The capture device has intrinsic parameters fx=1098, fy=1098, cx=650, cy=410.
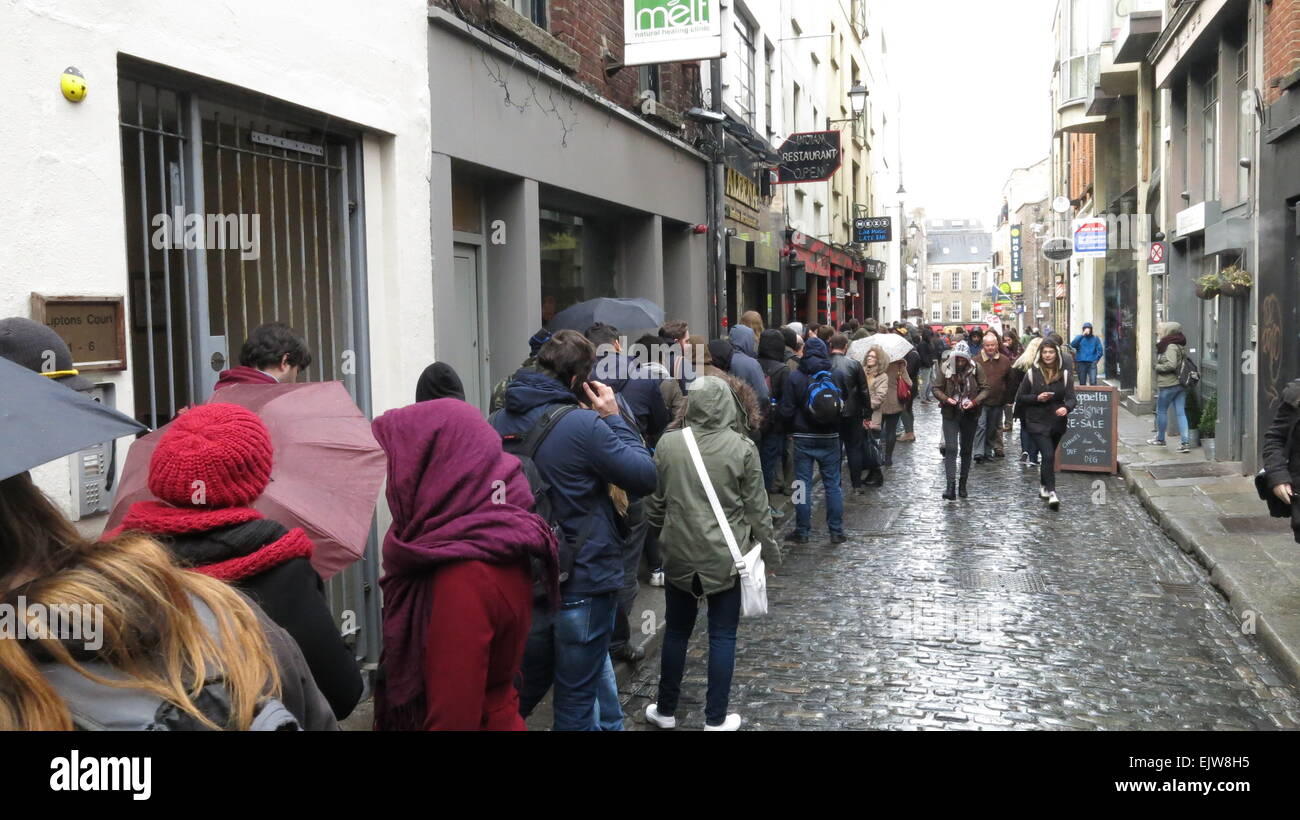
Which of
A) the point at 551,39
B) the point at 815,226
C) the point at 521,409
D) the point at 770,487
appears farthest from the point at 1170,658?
the point at 815,226

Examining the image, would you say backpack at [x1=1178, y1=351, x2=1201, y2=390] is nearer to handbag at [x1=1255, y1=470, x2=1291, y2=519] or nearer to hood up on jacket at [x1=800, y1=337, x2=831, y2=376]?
hood up on jacket at [x1=800, y1=337, x2=831, y2=376]

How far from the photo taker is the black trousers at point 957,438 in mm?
12188

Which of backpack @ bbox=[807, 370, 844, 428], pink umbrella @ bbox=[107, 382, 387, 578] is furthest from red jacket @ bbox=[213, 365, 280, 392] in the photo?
backpack @ bbox=[807, 370, 844, 428]

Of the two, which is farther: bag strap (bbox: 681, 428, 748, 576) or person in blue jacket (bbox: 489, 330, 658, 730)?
bag strap (bbox: 681, 428, 748, 576)

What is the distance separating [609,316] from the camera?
28.4 ft

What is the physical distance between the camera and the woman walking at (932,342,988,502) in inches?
469

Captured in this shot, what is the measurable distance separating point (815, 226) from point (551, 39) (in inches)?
714

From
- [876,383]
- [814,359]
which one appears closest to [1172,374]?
[876,383]

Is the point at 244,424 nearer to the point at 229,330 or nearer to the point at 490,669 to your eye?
the point at 490,669

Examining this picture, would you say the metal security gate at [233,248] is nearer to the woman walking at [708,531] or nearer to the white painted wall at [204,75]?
the white painted wall at [204,75]

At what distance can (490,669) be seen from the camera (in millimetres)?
3607

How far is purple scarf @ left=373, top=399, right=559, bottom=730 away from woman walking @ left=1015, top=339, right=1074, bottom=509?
9.11m

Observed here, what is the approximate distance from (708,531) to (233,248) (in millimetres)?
2914

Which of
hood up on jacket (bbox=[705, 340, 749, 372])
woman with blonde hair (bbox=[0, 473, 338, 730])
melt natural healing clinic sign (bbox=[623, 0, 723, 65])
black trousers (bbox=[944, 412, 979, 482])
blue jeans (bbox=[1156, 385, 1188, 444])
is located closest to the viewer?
woman with blonde hair (bbox=[0, 473, 338, 730])
